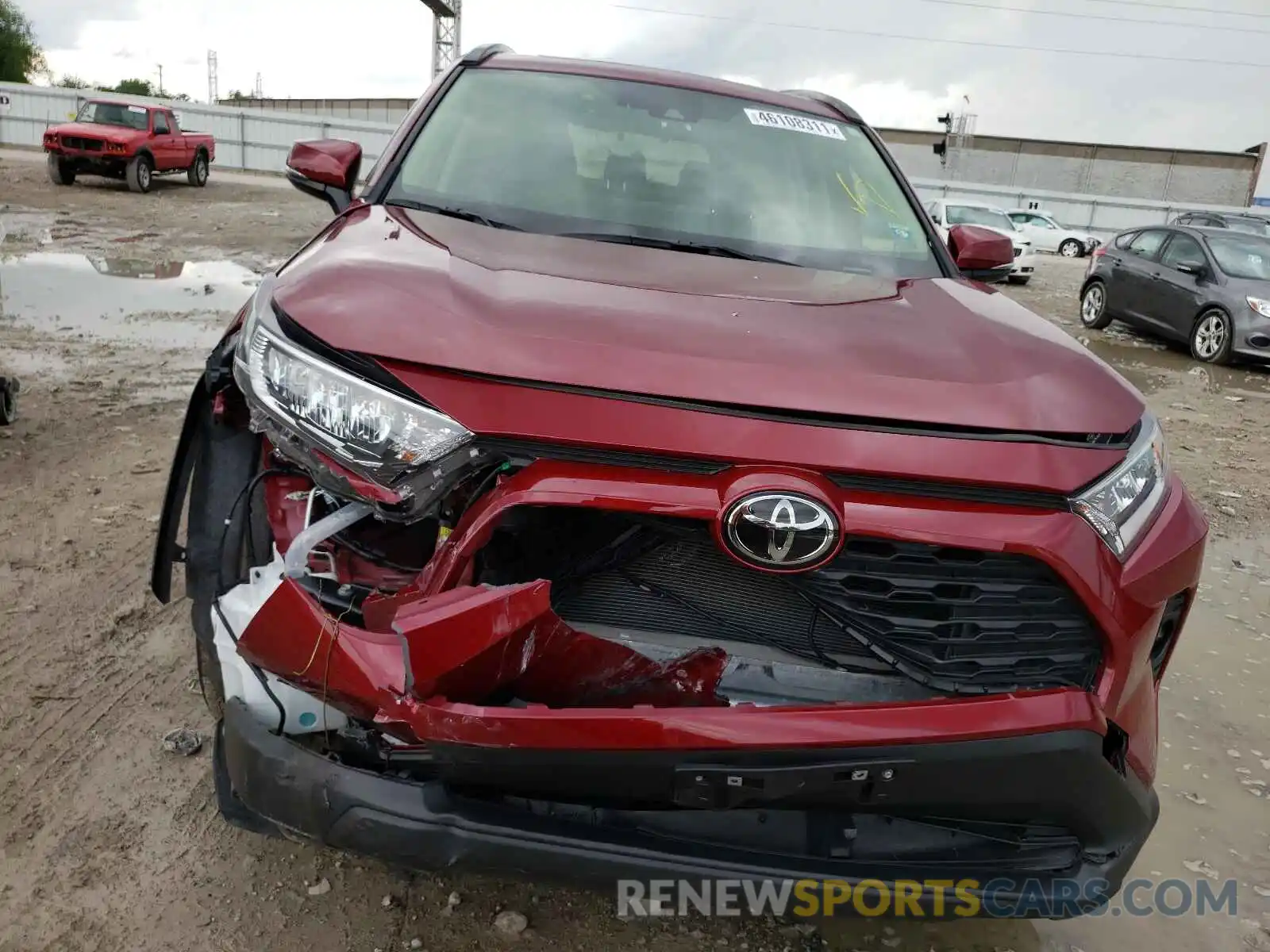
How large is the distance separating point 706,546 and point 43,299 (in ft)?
25.7

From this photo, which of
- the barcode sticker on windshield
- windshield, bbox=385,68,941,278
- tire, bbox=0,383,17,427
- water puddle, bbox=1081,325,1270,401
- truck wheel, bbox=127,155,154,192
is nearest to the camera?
windshield, bbox=385,68,941,278

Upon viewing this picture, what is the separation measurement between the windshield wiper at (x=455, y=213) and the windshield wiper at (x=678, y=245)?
15cm

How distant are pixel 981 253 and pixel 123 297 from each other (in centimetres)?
732

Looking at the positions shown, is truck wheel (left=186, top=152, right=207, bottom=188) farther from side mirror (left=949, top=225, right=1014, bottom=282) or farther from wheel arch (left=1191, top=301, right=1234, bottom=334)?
side mirror (left=949, top=225, right=1014, bottom=282)

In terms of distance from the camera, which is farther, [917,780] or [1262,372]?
[1262,372]

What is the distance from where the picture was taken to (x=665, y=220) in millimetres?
2650

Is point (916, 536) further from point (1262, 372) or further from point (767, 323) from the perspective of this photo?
point (1262, 372)

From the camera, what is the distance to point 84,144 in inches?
673

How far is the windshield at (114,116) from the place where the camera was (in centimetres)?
1822

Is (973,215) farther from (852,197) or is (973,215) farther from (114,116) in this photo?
(852,197)

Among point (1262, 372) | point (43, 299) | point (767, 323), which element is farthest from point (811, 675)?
point (1262, 372)

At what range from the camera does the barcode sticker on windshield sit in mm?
3137

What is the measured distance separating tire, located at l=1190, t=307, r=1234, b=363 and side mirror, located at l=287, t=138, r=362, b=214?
9808mm

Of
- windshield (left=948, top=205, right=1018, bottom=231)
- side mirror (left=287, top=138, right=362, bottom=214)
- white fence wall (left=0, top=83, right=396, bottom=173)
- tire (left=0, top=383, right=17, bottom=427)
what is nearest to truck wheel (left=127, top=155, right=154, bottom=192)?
white fence wall (left=0, top=83, right=396, bottom=173)
